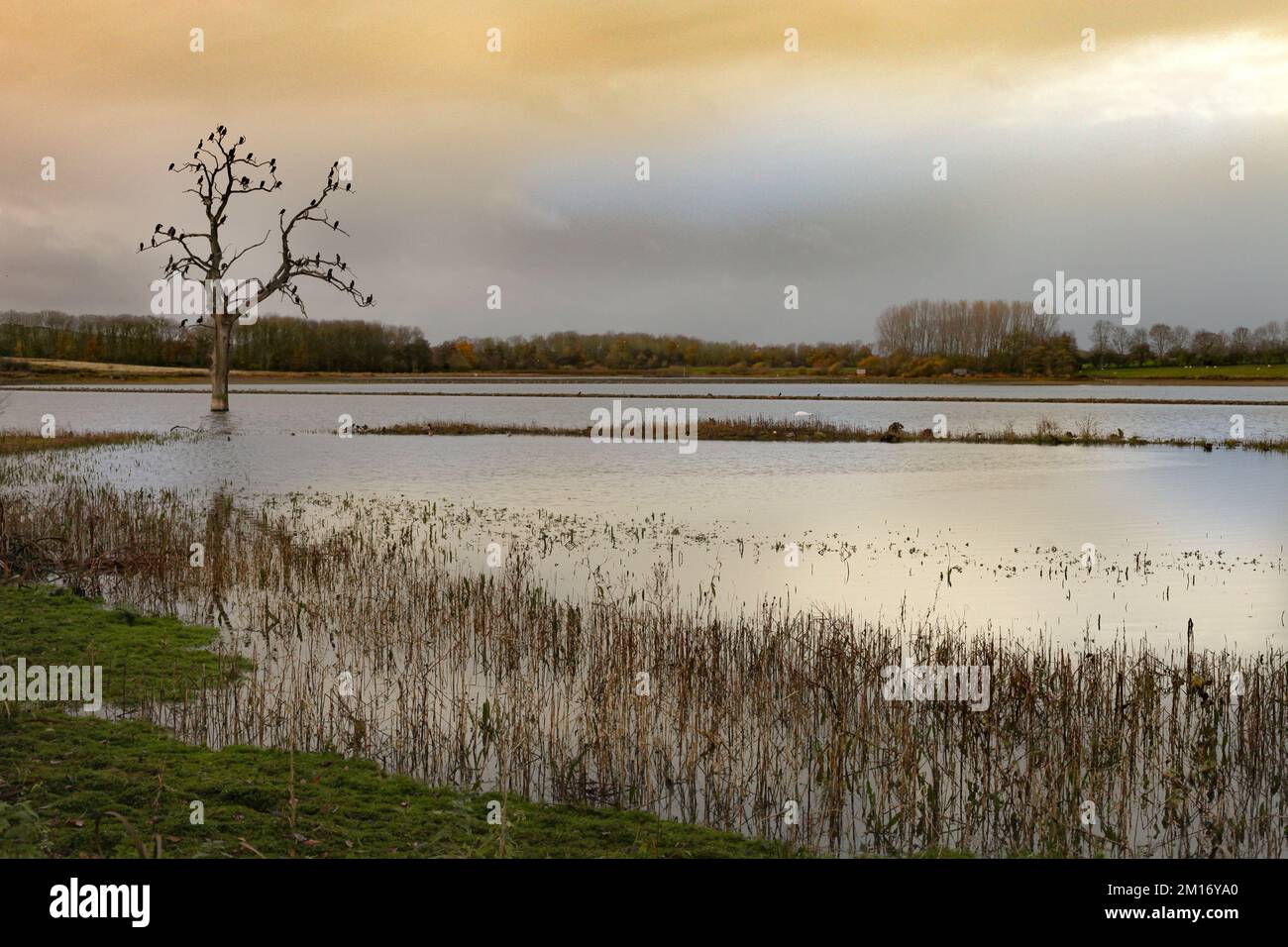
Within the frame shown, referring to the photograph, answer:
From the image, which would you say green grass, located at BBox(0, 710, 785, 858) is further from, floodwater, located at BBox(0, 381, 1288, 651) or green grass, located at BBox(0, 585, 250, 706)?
floodwater, located at BBox(0, 381, 1288, 651)

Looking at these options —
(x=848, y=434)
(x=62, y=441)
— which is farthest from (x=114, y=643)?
(x=848, y=434)

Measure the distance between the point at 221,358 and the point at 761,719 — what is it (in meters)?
47.1

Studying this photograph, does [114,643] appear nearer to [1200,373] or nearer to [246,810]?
[246,810]

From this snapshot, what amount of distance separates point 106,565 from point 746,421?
38.3 meters

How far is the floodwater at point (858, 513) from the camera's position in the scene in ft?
46.4

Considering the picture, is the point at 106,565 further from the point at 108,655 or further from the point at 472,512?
the point at 472,512

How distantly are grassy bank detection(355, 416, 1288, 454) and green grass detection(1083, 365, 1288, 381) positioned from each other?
83.4 meters

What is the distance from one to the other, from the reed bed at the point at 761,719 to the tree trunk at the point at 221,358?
36.8 m

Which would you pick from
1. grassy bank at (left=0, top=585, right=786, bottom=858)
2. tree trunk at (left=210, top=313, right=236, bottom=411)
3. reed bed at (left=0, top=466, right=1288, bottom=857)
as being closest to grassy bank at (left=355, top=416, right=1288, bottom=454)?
tree trunk at (left=210, top=313, right=236, bottom=411)

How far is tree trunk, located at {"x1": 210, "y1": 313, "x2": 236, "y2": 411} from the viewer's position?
47031 millimetres

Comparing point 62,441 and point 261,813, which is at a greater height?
point 62,441

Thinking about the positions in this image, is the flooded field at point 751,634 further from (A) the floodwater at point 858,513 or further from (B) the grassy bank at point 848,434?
(B) the grassy bank at point 848,434

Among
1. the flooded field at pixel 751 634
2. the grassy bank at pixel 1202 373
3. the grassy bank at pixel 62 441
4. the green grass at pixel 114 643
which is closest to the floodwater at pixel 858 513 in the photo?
the flooded field at pixel 751 634

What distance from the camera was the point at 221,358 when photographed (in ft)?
162
